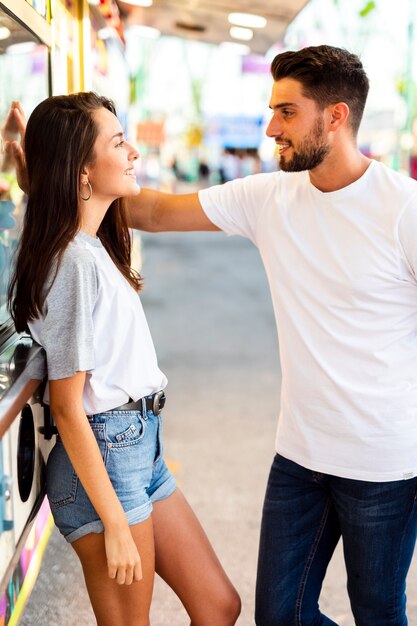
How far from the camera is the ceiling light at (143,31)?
672 cm

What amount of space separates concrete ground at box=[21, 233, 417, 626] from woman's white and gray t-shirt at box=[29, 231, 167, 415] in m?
1.55

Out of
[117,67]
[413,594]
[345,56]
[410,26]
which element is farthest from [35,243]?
[410,26]

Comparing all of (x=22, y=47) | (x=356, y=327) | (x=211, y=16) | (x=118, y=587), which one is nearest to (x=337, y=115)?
(x=356, y=327)

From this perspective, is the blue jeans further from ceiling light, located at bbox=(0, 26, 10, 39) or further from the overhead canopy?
the overhead canopy

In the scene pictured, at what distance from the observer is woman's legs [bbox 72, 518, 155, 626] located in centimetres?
185

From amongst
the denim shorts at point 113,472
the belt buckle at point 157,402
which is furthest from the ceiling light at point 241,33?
the denim shorts at point 113,472

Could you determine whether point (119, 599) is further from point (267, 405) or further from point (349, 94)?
point (267, 405)

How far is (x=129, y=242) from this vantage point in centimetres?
218

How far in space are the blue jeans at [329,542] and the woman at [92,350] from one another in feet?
1.45

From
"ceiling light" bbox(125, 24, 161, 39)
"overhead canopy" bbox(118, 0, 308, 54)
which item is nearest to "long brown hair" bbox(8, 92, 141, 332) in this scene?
"overhead canopy" bbox(118, 0, 308, 54)

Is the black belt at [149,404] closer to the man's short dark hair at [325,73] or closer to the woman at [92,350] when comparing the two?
the woman at [92,350]

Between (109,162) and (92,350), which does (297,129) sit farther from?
(92,350)

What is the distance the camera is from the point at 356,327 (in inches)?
80.4

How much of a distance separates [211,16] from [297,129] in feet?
13.3
